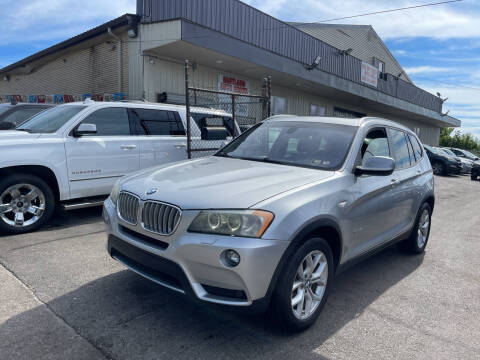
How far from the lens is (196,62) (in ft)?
41.3

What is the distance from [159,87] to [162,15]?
83.1 inches

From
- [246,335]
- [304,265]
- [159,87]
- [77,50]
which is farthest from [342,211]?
[77,50]

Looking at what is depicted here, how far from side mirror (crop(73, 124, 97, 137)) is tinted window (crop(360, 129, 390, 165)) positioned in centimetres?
374

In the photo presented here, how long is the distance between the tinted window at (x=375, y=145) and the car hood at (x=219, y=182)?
687mm

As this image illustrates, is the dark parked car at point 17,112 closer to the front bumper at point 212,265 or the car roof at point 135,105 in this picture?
the car roof at point 135,105

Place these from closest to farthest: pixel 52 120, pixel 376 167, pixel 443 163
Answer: pixel 376 167 < pixel 52 120 < pixel 443 163

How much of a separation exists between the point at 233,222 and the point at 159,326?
1091 mm

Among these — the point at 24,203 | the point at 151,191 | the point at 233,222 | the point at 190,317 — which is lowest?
the point at 190,317

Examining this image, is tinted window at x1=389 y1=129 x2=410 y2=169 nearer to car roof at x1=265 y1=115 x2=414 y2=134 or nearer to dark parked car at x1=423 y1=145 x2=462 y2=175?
car roof at x1=265 y1=115 x2=414 y2=134

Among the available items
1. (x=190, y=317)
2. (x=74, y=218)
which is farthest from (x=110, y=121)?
(x=190, y=317)

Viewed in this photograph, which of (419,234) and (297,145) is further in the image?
(419,234)

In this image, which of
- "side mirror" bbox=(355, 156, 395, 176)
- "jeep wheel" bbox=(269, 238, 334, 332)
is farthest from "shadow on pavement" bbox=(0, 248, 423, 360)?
"side mirror" bbox=(355, 156, 395, 176)

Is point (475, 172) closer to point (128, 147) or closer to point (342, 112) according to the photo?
point (342, 112)

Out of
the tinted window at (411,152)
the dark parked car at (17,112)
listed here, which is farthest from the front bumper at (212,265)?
the dark parked car at (17,112)
